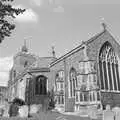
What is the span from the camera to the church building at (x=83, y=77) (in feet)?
70.0

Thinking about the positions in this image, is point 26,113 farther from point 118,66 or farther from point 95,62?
point 118,66

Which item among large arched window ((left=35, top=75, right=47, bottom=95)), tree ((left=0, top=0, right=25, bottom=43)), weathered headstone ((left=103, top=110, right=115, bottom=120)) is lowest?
weathered headstone ((left=103, top=110, right=115, bottom=120))

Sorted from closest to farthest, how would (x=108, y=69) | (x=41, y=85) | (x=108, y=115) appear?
(x=108, y=115)
(x=108, y=69)
(x=41, y=85)

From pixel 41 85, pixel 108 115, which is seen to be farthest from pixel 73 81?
pixel 108 115

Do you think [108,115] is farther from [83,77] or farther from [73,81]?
[73,81]

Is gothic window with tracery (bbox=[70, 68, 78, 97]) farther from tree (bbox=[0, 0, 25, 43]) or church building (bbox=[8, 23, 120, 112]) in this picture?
tree (bbox=[0, 0, 25, 43])

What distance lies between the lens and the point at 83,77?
71.5 feet

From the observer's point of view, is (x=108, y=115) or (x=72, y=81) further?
(x=72, y=81)

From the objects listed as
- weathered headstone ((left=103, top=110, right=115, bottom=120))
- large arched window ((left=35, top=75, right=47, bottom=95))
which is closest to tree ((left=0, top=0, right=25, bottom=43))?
weathered headstone ((left=103, top=110, right=115, bottom=120))

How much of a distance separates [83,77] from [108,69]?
457 cm

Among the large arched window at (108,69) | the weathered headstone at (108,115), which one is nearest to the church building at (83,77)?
the large arched window at (108,69)

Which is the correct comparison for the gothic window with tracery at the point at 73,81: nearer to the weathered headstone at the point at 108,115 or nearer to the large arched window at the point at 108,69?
the large arched window at the point at 108,69

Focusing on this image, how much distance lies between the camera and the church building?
21328 mm

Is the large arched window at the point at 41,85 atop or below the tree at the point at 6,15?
below
